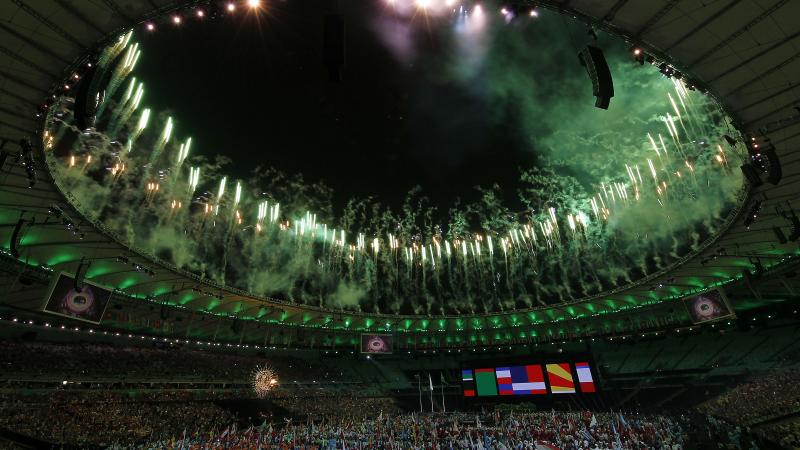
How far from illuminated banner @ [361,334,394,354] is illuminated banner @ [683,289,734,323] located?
2973 cm

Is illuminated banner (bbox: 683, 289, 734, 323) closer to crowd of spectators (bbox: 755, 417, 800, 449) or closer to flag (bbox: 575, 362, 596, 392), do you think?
crowd of spectators (bbox: 755, 417, 800, 449)

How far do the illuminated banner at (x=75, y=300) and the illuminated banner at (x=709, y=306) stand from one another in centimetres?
4463

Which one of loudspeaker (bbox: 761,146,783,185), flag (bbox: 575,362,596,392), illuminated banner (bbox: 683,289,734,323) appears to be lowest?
flag (bbox: 575,362,596,392)

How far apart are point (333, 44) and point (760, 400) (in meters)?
45.1

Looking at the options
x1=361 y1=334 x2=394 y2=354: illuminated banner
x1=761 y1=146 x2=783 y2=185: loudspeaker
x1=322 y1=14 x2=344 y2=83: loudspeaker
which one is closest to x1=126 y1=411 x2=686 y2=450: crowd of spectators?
x1=361 y1=334 x2=394 y2=354: illuminated banner

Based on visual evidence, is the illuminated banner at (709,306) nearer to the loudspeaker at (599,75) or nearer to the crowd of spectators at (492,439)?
the crowd of spectators at (492,439)

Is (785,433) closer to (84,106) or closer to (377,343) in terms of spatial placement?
(377,343)

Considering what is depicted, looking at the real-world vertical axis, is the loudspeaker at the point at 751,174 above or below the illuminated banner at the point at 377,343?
above

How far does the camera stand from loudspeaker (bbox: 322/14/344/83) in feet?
37.2

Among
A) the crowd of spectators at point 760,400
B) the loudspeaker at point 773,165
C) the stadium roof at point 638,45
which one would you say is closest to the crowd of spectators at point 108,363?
the stadium roof at point 638,45

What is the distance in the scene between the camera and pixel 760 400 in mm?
34281

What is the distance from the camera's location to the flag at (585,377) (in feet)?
159

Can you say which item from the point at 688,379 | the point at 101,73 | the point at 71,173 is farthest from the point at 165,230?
the point at 688,379

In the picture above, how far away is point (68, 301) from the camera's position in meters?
23.5
